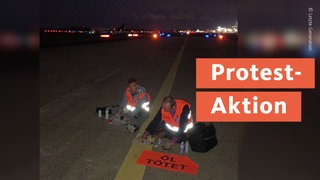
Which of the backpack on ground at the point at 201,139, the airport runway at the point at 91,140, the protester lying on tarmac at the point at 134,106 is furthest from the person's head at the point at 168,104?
the protester lying on tarmac at the point at 134,106

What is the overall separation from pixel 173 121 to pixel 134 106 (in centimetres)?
168

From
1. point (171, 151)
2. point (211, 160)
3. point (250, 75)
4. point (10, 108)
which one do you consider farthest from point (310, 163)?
point (10, 108)

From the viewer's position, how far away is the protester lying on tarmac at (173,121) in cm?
691

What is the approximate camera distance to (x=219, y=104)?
8672mm

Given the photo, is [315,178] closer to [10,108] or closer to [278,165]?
[278,165]

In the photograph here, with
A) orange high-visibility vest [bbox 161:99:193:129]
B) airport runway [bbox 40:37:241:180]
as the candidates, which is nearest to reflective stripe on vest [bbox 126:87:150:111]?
airport runway [bbox 40:37:241:180]

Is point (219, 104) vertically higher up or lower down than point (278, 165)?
higher up

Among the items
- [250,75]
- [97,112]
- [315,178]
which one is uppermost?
[250,75]

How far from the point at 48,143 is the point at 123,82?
810 cm

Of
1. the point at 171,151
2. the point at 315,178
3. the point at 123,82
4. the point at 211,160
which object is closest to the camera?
the point at 315,178

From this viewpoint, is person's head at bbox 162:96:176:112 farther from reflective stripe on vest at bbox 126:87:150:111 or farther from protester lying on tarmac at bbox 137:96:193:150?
reflective stripe on vest at bbox 126:87:150:111

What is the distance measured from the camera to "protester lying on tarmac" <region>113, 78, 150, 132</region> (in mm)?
8367

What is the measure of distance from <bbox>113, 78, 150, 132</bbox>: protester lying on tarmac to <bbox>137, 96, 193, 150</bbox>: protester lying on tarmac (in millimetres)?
1079

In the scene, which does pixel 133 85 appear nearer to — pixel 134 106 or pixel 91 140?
pixel 134 106
